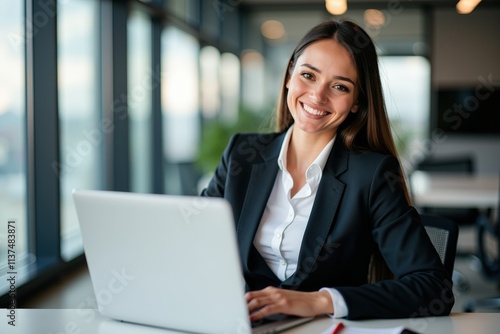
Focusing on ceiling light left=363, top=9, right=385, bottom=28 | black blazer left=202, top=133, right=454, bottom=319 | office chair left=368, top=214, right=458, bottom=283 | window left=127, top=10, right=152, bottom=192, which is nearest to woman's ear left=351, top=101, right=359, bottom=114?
black blazer left=202, top=133, right=454, bottom=319

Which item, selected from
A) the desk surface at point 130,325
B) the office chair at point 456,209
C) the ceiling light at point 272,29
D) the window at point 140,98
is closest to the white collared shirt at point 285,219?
the desk surface at point 130,325

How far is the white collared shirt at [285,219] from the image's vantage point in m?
1.63

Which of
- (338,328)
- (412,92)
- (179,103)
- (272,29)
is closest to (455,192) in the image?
(338,328)

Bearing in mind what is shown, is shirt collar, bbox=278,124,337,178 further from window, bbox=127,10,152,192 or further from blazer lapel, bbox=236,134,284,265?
window, bbox=127,10,152,192

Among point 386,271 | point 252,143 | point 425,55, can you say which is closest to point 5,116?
point 252,143

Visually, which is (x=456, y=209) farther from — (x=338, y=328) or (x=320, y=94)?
(x=338, y=328)

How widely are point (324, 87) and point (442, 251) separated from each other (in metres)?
0.58

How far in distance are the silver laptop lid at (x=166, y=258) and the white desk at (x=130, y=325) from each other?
59mm

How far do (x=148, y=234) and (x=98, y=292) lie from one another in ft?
0.83

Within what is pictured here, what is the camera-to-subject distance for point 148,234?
1.13 meters

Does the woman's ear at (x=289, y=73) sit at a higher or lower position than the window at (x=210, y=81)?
lower

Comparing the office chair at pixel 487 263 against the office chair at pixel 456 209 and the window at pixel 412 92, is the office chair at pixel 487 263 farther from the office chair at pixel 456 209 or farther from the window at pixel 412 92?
the window at pixel 412 92

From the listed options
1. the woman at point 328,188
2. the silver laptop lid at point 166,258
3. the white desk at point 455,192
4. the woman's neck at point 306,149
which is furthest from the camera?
the white desk at point 455,192

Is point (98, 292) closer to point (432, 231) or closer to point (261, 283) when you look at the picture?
point (261, 283)
